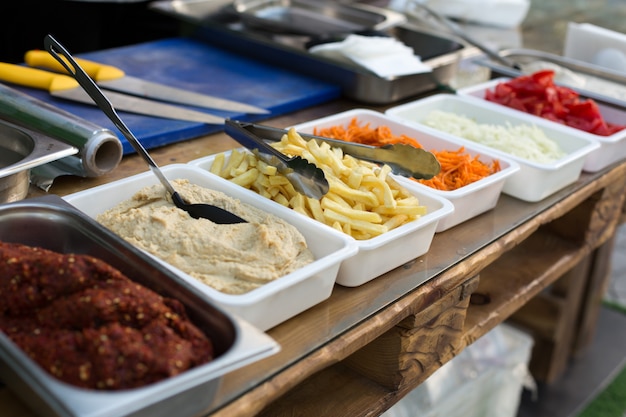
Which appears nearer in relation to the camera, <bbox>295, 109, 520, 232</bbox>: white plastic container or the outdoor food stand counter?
the outdoor food stand counter

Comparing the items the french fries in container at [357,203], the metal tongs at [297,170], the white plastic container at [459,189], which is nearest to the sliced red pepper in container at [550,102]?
the white plastic container at [459,189]

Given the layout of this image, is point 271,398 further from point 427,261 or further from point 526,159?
point 526,159

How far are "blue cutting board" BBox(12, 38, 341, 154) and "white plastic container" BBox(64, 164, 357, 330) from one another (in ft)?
1.21

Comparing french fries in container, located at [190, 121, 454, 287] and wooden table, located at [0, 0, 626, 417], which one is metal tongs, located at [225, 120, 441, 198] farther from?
wooden table, located at [0, 0, 626, 417]

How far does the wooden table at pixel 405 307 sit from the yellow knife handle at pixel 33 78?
0.32 metres

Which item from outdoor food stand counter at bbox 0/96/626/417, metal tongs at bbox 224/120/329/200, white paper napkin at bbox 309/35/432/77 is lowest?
outdoor food stand counter at bbox 0/96/626/417

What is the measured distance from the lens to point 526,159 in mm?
1534

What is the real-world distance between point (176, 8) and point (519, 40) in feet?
4.19

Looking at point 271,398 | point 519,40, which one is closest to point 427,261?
point 271,398

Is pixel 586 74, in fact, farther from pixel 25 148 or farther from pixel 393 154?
pixel 25 148

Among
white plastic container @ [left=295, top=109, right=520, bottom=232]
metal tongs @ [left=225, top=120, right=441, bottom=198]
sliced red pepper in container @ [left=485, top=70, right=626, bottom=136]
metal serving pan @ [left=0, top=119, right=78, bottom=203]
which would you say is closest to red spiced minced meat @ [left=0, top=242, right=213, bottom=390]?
metal serving pan @ [left=0, top=119, right=78, bottom=203]

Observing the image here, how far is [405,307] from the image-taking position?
114cm

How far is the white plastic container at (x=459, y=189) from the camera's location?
1.33 meters

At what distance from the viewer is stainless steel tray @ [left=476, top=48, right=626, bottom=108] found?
1974mm
